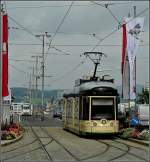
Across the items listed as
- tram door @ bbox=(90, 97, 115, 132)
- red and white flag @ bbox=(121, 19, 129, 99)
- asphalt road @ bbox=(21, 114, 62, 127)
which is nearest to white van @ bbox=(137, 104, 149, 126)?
asphalt road @ bbox=(21, 114, 62, 127)

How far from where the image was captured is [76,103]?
35719 millimetres

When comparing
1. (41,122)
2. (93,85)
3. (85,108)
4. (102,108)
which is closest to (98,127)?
(102,108)

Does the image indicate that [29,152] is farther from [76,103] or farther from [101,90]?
[76,103]

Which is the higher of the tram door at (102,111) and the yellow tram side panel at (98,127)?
the tram door at (102,111)

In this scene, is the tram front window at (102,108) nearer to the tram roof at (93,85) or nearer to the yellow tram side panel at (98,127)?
the yellow tram side panel at (98,127)

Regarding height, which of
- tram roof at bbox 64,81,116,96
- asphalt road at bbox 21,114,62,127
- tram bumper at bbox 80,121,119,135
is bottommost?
asphalt road at bbox 21,114,62,127

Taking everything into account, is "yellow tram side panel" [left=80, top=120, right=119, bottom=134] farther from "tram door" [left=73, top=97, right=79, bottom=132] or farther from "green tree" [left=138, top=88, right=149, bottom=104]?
"green tree" [left=138, top=88, right=149, bottom=104]

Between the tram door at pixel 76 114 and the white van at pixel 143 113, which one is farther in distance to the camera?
the white van at pixel 143 113

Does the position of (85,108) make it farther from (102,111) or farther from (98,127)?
(98,127)

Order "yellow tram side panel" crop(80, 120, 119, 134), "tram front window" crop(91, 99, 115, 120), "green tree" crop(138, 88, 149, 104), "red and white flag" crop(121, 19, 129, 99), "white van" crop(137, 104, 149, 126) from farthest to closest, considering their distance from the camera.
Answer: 1. "green tree" crop(138, 88, 149, 104)
2. "white van" crop(137, 104, 149, 126)
3. "red and white flag" crop(121, 19, 129, 99)
4. "tram front window" crop(91, 99, 115, 120)
5. "yellow tram side panel" crop(80, 120, 119, 134)

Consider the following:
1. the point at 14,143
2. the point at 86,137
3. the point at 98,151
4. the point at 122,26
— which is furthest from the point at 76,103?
the point at 98,151

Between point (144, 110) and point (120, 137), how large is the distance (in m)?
19.0

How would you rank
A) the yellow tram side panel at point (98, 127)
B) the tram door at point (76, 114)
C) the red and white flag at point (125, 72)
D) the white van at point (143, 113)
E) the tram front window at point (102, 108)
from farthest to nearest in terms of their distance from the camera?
1. the white van at point (143, 113)
2. the tram door at point (76, 114)
3. the red and white flag at point (125, 72)
4. the tram front window at point (102, 108)
5. the yellow tram side panel at point (98, 127)

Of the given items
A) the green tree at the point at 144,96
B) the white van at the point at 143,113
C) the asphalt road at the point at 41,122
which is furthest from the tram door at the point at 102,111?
the green tree at the point at 144,96
